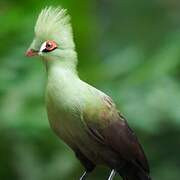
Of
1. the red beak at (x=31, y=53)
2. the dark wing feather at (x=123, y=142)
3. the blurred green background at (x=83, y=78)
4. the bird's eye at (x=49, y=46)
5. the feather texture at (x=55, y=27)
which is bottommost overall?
the blurred green background at (x=83, y=78)

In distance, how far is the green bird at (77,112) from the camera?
207 centimetres

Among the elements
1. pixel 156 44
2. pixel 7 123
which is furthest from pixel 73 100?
pixel 156 44

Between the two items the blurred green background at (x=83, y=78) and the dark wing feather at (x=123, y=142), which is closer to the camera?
the dark wing feather at (x=123, y=142)

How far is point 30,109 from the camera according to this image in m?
4.20

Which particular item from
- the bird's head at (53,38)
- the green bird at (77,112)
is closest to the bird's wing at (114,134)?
the green bird at (77,112)

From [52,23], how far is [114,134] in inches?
14.5

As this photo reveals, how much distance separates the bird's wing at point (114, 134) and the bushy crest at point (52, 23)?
8.9 inches

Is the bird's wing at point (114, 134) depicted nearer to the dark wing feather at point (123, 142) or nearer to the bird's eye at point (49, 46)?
the dark wing feather at point (123, 142)

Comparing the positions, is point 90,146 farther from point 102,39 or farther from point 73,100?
point 102,39

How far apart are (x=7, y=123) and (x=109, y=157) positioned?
188 centimetres

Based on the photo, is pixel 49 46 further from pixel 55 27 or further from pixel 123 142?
pixel 123 142

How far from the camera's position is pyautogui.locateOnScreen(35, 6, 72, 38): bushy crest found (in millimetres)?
2104

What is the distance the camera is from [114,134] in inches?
86.7

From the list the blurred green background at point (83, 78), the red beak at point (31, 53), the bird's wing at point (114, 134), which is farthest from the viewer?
the blurred green background at point (83, 78)
